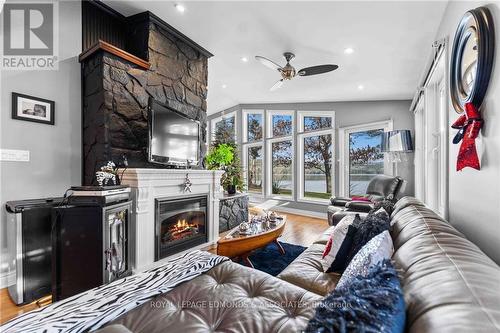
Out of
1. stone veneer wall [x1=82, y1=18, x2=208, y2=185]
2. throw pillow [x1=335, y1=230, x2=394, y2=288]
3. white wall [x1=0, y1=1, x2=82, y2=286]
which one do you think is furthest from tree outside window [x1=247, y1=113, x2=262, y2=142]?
throw pillow [x1=335, y1=230, x2=394, y2=288]

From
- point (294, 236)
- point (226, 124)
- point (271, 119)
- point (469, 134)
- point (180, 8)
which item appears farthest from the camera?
point (226, 124)

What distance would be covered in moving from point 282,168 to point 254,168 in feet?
2.98

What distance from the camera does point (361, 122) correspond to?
493 cm

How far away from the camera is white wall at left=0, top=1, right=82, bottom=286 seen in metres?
2.12

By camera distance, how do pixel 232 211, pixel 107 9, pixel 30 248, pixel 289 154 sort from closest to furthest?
1. pixel 30 248
2. pixel 107 9
3. pixel 232 211
4. pixel 289 154

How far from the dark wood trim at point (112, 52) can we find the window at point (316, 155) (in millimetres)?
3953

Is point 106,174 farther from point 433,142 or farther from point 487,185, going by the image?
point 433,142

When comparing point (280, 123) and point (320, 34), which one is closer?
point (320, 34)

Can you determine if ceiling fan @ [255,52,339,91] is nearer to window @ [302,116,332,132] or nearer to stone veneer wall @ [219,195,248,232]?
stone veneer wall @ [219,195,248,232]

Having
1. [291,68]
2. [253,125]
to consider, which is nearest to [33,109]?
[291,68]

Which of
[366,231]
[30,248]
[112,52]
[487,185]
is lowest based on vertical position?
[30,248]

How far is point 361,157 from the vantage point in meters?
5.06

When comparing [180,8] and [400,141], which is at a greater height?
[180,8]

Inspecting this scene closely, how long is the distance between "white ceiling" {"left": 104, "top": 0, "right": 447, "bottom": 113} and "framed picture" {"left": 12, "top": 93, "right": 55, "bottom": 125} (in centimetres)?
134
